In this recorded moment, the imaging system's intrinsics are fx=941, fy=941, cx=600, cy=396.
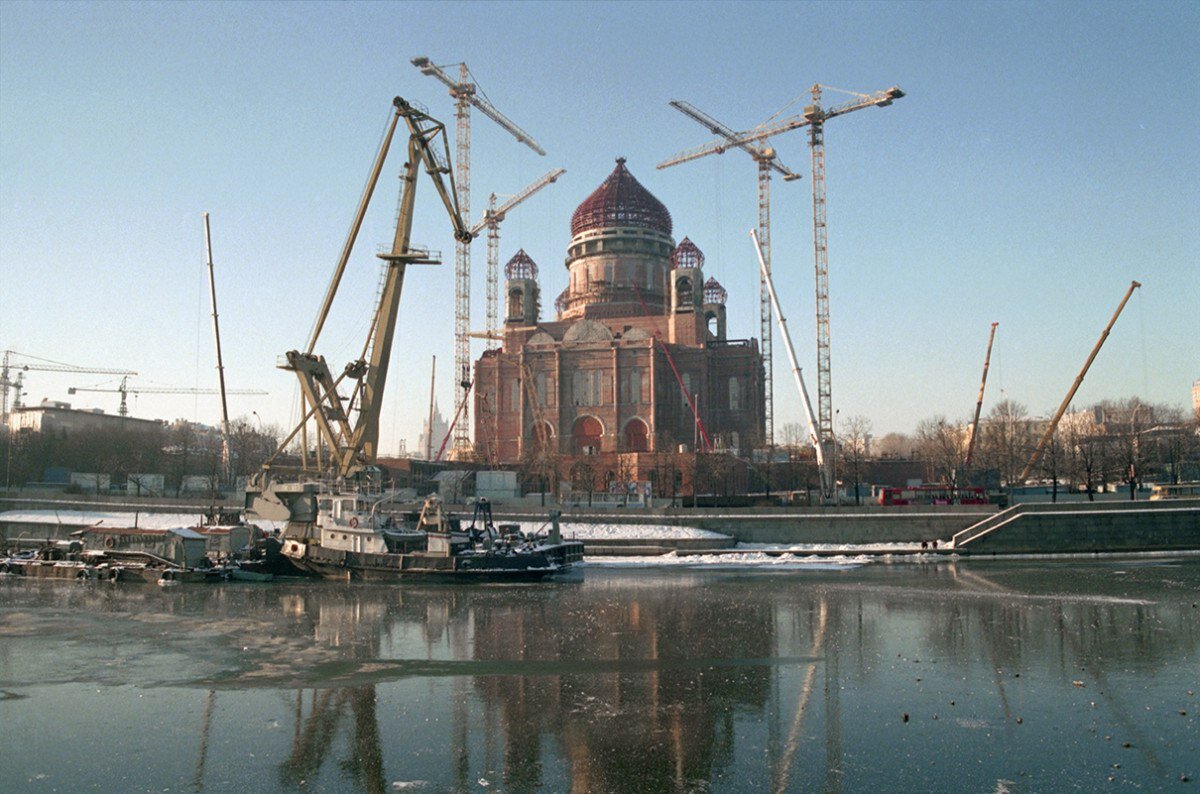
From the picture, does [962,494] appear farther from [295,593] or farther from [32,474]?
[32,474]

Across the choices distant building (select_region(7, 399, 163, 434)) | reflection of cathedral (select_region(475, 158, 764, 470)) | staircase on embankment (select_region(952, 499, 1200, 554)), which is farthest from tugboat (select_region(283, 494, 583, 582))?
distant building (select_region(7, 399, 163, 434))

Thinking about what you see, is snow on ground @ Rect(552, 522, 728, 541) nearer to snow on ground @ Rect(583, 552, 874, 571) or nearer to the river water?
snow on ground @ Rect(583, 552, 874, 571)

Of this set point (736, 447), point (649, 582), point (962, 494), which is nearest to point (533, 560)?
point (649, 582)

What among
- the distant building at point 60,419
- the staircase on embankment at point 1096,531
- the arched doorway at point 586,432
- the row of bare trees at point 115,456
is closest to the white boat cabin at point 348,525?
the staircase on embankment at point 1096,531

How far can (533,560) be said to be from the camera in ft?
140

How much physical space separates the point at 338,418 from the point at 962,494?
41949 mm

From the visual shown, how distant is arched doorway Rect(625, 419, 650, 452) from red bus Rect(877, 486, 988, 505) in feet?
114

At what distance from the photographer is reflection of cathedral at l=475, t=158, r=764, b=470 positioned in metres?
97.6

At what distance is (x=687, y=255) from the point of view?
113 meters

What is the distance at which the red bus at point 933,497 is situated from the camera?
63812mm

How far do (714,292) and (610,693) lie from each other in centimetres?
9936

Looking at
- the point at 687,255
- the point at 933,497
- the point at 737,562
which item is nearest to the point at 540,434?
the point at 687,255

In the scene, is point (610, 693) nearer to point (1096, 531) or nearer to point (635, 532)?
point (635, 532)

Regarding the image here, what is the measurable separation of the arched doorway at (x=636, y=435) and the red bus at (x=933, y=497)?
34820 millimetres
